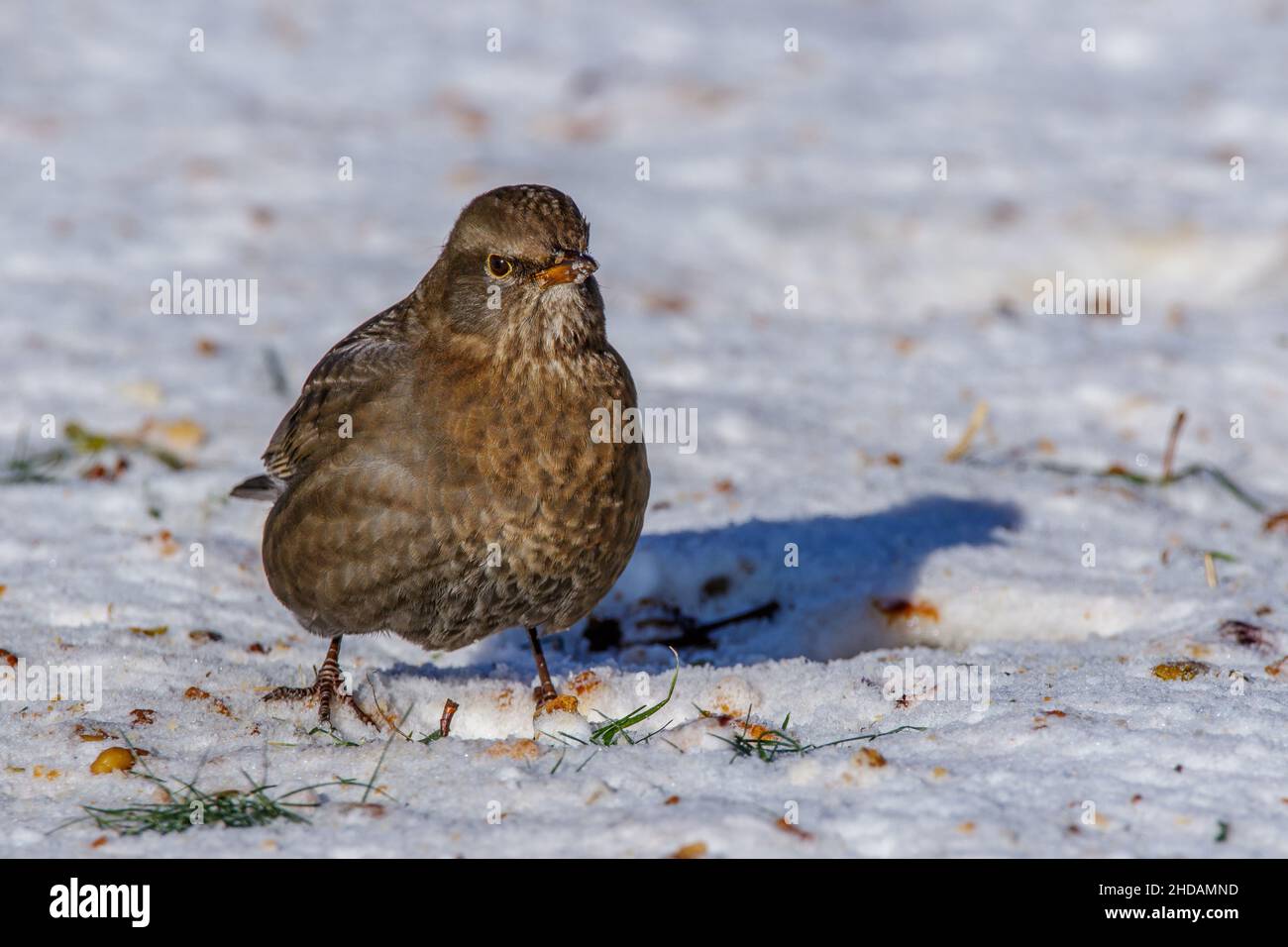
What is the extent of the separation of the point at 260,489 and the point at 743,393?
2575mm

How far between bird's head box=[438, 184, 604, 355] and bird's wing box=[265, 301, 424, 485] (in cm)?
25

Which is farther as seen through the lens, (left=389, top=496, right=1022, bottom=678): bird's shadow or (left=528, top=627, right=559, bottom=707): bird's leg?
(left=389, top=496, right=1022, bottom=678): bird's shadow

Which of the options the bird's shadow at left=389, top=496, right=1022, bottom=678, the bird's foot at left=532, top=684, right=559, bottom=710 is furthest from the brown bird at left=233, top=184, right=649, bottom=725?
the bird's shadow at left=389, top=496, right=1022, bottom=678

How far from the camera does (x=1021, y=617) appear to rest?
4805mm

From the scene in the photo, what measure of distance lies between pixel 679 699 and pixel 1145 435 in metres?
3.13

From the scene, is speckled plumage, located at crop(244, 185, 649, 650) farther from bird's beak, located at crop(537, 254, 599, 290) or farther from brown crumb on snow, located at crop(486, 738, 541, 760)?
brown crumb on snow, located at crop(486, 738, 541, 760)

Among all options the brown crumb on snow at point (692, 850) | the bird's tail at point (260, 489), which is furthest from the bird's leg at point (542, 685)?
the brown crumb on snow at point (692, 850)

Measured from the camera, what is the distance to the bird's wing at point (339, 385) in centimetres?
413

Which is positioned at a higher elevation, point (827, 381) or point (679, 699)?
point (827, 381)

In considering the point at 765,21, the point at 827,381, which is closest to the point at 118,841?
the point at 827,381

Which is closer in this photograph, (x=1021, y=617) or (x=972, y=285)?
(x=1021, y=617)

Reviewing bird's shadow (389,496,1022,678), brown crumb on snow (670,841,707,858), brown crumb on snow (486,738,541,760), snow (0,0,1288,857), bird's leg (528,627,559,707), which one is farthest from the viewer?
bird's shadow (389,496,1022,678)

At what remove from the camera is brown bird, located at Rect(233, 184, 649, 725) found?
383cm
